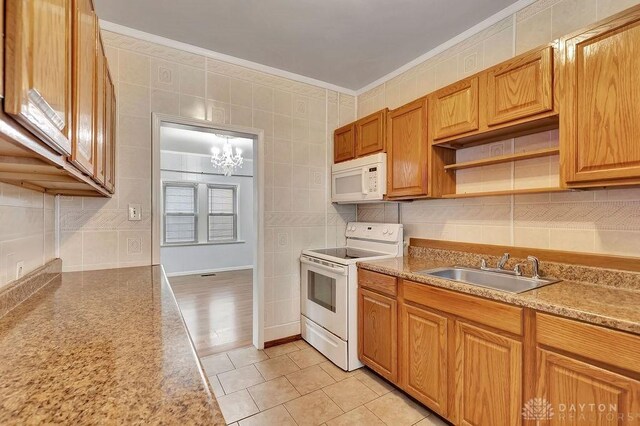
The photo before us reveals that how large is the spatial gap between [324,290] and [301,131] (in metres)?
1.54

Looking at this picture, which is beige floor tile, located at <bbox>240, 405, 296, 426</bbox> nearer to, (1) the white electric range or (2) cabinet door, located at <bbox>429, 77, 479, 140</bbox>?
(1) the white electric range

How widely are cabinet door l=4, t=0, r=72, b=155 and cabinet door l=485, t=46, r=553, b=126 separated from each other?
1.95 meters

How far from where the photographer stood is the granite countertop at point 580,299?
112 cm

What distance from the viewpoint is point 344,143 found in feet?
9.92

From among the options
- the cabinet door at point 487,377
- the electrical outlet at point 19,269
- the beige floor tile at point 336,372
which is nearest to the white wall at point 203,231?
the beige floor tile at point 336,372

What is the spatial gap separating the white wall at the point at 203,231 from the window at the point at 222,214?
4.3 inches

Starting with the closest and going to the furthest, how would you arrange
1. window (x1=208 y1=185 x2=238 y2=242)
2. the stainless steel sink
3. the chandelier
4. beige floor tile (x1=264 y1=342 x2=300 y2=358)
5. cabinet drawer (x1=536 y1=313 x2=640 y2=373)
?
cabinet drawer (x1=536 y1=313 x2=640 y2=373) < the stainless steel sink < beige floor tile (x1=264 y1=342 x2=300 y2=358) < the chandelier < window (x1=208 y1=185 x2=238 y2=242)

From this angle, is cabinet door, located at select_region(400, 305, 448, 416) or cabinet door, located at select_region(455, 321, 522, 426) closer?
cabinet door, located at select_region(455, 321, 522, 426)

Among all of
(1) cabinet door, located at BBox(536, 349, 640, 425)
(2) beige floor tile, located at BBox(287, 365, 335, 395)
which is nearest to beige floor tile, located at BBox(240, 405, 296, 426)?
(2) beige floor tile, located at BBox(287, 365, 335, 395)

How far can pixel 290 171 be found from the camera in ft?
9.66

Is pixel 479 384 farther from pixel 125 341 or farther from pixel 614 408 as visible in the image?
pixel 125 341

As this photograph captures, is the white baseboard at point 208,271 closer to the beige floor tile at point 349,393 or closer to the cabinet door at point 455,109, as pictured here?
the beige floor tile at point 349,393

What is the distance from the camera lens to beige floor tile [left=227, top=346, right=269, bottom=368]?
2.52 m

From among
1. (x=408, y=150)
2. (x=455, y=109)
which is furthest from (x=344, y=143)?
(x=455, y=109)
